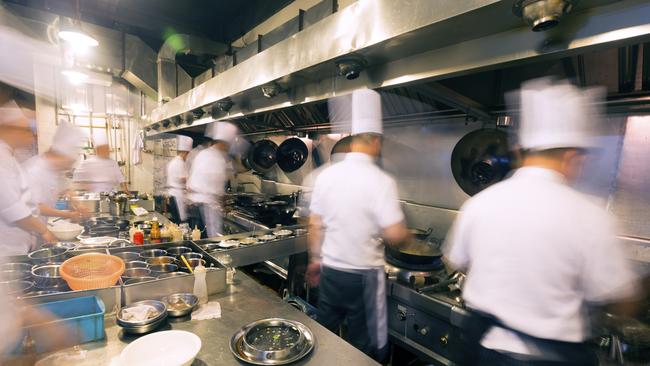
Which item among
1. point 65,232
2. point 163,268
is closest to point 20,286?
point 163,268

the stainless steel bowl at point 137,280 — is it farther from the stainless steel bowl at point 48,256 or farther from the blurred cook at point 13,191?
the blurred cook at point 13,191

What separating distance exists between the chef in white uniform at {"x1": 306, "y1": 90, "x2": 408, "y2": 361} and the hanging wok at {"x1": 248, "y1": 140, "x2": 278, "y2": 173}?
9.52 ft

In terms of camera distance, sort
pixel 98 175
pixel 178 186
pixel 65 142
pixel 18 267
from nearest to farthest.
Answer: pixel 18 267 → pixel 65 142 → pixel 178 186 → pixel 98 175

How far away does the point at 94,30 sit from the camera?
552 cm

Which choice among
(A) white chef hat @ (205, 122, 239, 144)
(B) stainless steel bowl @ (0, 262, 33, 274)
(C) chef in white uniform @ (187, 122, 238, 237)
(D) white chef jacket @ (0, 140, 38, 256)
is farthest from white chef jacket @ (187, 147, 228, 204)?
(B) stainless steel bowl @ (0, 262, 33, 274)

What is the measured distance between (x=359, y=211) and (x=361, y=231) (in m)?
0.12

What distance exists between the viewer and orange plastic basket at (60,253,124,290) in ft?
4.59

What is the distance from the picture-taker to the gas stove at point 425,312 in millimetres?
1666

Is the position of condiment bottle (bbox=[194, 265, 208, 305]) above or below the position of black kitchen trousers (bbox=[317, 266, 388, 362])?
above

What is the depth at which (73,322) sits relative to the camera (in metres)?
1.15

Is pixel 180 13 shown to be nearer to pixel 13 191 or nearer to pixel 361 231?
pixel 13 191

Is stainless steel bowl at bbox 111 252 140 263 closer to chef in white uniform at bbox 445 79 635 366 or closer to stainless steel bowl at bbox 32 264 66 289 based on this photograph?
stainless steel bowl at bbox 32 264 66 289

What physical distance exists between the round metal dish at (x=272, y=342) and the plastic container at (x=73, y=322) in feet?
1.77

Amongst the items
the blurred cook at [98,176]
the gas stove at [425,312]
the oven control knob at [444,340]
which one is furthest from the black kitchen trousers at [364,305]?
the blurred cook at [98,176]
